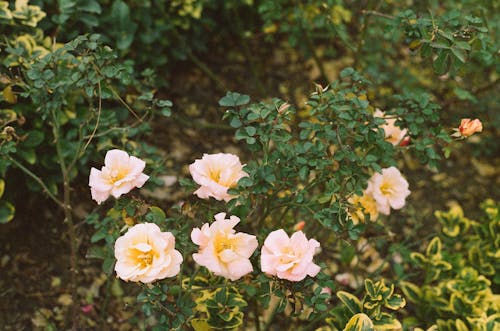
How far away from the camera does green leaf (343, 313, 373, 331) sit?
5.60 ft

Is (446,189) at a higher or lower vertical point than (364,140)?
lower

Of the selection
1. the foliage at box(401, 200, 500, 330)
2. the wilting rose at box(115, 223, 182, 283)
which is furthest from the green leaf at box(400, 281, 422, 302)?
the wilting rose at box(115, 223, 182, 283)

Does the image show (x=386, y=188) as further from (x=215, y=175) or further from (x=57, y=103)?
(x=57, y=103)

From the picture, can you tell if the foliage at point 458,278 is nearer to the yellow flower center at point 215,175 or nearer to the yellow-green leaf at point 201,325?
the yellow-green leaf at point 201,325

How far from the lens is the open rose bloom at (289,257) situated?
59.4 inches

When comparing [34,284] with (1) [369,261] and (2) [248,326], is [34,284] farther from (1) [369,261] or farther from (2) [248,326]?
(1) [369,261]

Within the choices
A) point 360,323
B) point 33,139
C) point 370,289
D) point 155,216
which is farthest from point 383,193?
point 33,139

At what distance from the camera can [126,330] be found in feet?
7.42

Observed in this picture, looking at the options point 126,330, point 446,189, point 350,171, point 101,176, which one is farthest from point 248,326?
point 446,189

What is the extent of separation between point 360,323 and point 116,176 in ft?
2.68

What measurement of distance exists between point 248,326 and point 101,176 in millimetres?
1026

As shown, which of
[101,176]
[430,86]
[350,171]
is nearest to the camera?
[101,176]

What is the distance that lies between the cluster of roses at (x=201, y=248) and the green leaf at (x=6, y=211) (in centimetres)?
79

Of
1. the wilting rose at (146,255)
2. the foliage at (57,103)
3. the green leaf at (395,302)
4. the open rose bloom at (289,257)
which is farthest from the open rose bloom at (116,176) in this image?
the green leaf at (395,302)
